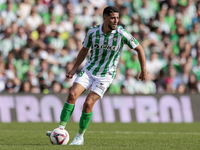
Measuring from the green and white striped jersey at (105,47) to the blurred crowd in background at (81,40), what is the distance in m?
6.16

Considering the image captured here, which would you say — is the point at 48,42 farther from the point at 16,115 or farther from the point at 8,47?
the point at 16,115

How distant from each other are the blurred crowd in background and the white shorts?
20.1 ft

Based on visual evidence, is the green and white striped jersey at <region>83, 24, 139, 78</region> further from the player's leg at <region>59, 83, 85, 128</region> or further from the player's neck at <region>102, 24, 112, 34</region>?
the player's leg at <region>59, 83, 85, 128</region>

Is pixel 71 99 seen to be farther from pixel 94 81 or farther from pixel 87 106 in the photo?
pixel 94 81

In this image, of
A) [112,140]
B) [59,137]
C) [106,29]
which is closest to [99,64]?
[106,29]

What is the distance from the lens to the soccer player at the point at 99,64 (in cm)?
637

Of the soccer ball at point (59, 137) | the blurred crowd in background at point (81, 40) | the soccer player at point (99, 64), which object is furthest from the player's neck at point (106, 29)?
the blurred crowd in background at point (81, 40)

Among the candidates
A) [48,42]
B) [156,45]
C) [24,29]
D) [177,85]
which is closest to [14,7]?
[24,29]

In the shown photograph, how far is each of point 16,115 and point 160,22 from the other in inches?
253

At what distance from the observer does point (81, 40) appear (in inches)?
558

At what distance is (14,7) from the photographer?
14.6m

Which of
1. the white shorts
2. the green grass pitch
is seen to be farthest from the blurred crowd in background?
the white shorts

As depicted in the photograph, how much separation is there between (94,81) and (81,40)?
7675mm

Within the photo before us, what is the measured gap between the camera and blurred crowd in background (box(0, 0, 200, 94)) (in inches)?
514
